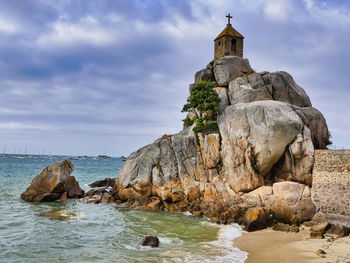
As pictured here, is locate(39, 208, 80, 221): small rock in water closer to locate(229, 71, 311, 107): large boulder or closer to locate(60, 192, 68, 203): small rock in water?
locate(60, 192, 68, 203): small rock in water

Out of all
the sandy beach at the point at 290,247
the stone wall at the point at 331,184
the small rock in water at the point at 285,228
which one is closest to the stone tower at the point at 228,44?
the stone wall at the point at 331,184

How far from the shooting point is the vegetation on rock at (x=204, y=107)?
29833 mm

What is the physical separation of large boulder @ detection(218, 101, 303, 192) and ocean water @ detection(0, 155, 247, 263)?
17.2 ft

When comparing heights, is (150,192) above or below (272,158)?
below

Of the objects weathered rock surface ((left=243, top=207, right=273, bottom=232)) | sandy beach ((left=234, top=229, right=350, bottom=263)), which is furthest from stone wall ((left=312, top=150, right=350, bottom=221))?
weathered rock surface ((left=243, top=207, right=273, bottom=232))

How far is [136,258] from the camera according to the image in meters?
14.6

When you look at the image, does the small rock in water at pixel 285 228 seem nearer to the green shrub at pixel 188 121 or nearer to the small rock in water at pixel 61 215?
the green shrub at pixel 188 121

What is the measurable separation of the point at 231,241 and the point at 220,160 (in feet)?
33.9

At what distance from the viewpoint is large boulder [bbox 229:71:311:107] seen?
3066cm

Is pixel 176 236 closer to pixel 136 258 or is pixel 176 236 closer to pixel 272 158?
pixel 136 258

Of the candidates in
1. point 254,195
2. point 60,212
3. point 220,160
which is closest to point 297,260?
point 254,195

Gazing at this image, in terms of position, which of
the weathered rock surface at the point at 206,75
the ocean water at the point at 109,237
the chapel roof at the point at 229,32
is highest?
the chapel roof at the point at 229,32

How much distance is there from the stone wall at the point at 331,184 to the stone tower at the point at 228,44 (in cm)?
1856

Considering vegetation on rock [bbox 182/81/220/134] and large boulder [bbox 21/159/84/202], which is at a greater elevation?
vegetation on rock [bbox 182/81/220/134]
